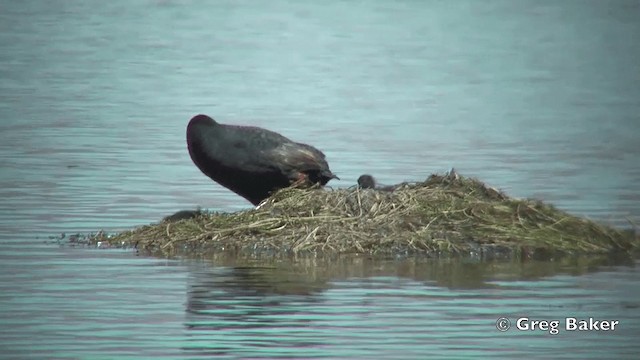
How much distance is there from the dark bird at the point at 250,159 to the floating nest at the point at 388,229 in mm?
385

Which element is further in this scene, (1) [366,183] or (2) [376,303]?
(1) [366,183]

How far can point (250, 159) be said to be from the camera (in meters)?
22.7

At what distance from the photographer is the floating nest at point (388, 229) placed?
21.1 m

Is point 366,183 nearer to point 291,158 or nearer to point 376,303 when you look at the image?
point 291,158

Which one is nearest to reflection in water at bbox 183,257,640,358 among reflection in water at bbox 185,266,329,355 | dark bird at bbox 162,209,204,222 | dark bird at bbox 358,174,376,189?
reflection in water at bbox 185,266,329,355

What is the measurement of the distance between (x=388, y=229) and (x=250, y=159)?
191 centimetres

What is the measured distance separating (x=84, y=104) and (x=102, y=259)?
2886cm

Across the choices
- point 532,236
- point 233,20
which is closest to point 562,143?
point 532,236

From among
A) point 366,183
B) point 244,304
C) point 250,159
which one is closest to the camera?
point 244,304

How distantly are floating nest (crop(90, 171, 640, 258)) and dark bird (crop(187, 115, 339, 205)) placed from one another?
0.38 m

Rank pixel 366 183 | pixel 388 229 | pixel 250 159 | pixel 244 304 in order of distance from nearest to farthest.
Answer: pixel 244 304
pixel 388 229
pixel 250 159
pixel 366 183

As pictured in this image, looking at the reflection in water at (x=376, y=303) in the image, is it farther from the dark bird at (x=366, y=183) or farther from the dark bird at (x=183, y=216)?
the dark bird at (x=366, y=183)

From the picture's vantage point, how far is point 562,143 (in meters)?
39.1

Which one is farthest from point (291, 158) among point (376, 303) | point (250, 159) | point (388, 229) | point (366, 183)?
point (376, 303)
